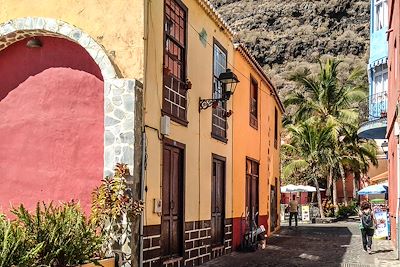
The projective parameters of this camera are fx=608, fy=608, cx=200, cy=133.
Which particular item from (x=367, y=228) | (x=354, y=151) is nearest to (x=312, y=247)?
(x=367, y=228)

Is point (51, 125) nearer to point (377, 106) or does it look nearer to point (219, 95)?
point (219, 95)

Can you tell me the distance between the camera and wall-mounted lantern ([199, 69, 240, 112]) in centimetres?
1438

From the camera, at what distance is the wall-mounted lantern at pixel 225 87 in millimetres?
14383

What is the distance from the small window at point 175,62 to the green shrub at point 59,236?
142 inches

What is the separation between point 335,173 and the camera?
42375 millimetres

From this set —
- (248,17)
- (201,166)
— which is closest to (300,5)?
(248,17)

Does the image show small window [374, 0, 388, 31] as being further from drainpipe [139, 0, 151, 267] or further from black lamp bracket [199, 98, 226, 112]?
drainpipe [139, 0, 151, 267]

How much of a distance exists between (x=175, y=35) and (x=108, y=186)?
13.6ft

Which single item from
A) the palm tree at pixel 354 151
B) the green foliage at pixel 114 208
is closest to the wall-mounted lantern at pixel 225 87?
the green foliage at pixel 114 208

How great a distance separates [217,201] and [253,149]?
5052mm

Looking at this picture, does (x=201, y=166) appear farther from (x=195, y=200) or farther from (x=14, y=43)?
(x=14, y=43)

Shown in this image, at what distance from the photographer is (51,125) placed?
35.7 ft

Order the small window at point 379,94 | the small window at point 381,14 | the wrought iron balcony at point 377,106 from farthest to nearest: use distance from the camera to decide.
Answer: the small window at point 381,14 < the small window at point 379,94 < the wrought iron balcony at point 377,106

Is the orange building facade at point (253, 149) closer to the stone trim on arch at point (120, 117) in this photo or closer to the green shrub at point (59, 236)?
the stone trim on arch at point (120, 117)
